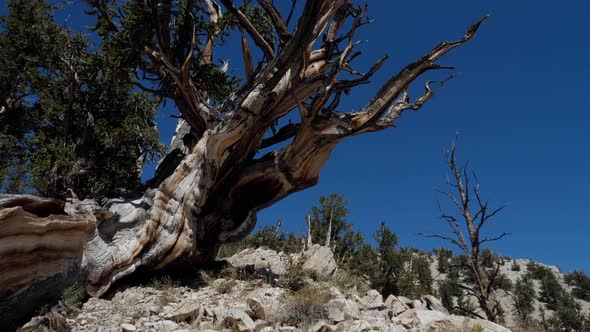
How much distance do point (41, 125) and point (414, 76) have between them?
312 inches

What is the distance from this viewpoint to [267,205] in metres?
7.67

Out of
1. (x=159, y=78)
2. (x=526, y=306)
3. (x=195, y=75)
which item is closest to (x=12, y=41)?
(x=159, y=78)

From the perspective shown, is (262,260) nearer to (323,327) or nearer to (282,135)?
(282,135)

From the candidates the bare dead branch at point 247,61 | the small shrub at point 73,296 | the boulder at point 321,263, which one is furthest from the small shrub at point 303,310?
the bare dead branch at point 247,61

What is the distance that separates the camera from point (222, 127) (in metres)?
6.55

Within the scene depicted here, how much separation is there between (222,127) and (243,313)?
3.34 meters

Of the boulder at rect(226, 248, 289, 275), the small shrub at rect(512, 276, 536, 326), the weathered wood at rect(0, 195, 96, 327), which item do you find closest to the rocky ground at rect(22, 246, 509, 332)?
the weathered wood at rect(0, 195, 96, 327)

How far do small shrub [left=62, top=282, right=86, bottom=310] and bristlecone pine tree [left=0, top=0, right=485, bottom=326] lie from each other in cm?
17

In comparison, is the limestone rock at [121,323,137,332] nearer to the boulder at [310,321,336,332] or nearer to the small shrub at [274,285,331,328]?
the small shrub at [274,285,331,328]

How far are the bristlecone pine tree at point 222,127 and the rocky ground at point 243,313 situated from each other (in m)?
0.69

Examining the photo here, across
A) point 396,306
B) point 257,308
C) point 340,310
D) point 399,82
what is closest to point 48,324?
point 257,308

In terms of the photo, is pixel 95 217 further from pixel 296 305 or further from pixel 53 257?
pixel 296 305

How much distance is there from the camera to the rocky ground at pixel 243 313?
407 centimetres

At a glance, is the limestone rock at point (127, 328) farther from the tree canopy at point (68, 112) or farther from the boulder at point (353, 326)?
the tree canopy at point (68, 112)
